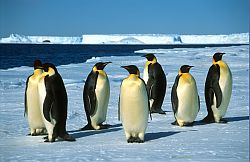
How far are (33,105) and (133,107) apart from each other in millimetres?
1572

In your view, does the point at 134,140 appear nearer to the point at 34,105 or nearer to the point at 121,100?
the point at 121,100

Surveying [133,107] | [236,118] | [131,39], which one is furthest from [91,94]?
[131,39]

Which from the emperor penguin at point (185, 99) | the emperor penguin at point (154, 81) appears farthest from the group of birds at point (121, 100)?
the emperor penguin at point (154, 81)

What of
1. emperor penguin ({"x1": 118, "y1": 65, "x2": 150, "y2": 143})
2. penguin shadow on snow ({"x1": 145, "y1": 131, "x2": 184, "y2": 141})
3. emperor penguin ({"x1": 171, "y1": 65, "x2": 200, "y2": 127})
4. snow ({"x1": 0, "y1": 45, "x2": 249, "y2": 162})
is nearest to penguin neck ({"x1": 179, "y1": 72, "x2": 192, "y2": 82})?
emperor penguin ({"x1": 171, "y1": 65, "x2": 200, "y2": 127})

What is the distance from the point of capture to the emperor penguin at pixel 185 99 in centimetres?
697

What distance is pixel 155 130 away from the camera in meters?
6.74

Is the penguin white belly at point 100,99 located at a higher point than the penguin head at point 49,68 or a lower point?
lower

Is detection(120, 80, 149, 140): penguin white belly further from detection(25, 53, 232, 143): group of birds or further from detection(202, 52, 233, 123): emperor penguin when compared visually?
detection(202, 52, 233, 123): emperor penguin

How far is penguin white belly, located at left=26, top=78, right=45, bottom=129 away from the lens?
6.47 metres

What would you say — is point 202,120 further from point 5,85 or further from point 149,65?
point 5,85

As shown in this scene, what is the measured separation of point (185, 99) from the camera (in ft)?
22.9

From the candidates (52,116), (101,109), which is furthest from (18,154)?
(101,109)

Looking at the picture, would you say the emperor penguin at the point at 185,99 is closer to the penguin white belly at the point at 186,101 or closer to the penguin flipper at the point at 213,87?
the penguin white belly at the point at 186,101

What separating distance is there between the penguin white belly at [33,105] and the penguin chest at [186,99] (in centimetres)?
211
